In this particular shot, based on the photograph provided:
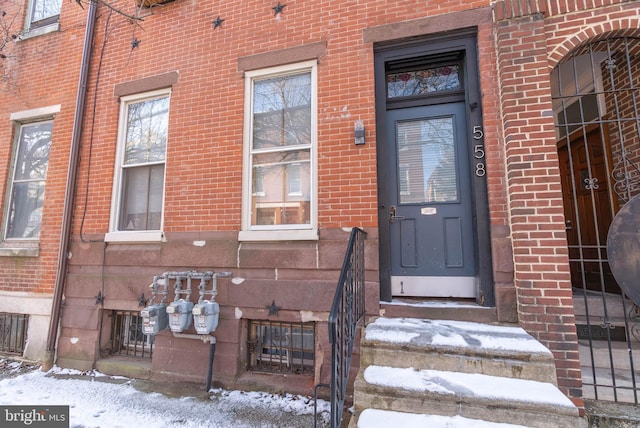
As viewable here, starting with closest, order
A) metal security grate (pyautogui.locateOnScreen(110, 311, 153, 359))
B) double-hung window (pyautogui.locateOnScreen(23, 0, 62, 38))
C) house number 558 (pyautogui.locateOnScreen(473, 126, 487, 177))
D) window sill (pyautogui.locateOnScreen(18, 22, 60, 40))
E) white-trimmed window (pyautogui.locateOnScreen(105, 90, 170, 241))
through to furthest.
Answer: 1. house number 558 (pyautogui.locateOnScreen(473, 126, 487, 177))
2. metal security grate (pyautogui.locateOnScreen(110, 311, 153, 359))
3. white-trimmed window (pyautogui.locateOnScreen(105, 90, 170, 241))
4. window sill (pyautogui.locateOnScreen(18, 22, 60, 40))
5. double-hung window (pyautogui.locateOnScreen(23, 0, 62, 38))

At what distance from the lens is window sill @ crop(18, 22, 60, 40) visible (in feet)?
16.7

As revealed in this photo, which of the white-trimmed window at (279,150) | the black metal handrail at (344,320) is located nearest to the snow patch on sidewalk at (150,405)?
the black metal handrail at (344,320)

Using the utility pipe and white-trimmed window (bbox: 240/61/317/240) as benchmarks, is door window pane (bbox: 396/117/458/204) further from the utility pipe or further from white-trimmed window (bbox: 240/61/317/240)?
the utility pipe

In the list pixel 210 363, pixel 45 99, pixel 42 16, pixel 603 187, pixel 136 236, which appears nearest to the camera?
pixel 210 363

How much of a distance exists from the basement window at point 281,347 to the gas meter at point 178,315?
29.2 inches

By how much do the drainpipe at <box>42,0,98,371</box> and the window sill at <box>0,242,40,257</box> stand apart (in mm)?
602

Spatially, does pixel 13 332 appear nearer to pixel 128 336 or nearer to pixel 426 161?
pixel 128 336

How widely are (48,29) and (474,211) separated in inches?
276

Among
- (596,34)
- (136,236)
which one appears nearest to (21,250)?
(136,236)

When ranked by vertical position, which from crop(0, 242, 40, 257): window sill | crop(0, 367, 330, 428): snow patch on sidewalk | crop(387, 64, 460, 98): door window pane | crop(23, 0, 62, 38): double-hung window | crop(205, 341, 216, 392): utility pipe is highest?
crop(23, 0, 62, 38): double-hung window

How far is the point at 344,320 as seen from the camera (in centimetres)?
228

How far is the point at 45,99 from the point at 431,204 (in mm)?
6039

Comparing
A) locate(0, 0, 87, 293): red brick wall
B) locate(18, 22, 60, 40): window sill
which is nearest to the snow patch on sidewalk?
locate(0, 0, 87, 293): red brick wall

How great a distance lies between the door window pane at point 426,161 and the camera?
3506 millimetres
